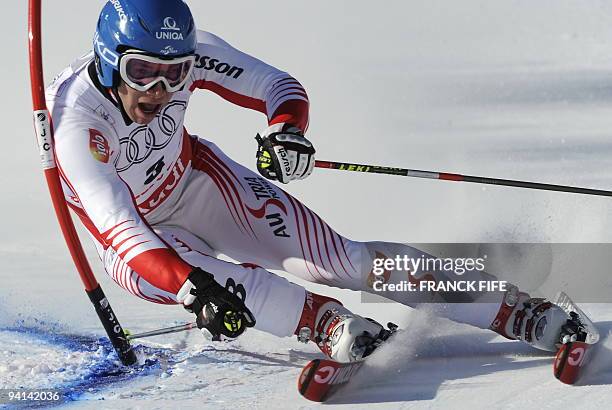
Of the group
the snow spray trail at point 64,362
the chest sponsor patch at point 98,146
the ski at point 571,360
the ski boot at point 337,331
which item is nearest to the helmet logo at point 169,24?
the chest sponsor patch at point 98,146

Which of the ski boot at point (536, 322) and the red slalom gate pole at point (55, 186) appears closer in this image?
the red slalom gate pole at point (55, 186)

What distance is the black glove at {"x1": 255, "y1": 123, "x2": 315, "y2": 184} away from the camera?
4453 millimetres

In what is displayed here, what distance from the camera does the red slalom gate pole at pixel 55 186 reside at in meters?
4.10

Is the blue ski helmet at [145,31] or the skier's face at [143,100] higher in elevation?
the blue ski helmet at [145,31]

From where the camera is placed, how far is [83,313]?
5.53 m

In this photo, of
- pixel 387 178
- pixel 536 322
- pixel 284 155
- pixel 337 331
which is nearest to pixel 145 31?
pixel 284 155

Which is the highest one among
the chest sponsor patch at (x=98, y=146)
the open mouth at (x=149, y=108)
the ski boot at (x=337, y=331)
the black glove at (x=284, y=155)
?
the open mouth at (x=149, y=108)

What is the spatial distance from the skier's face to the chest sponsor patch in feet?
0.58

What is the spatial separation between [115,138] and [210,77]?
29.2 inches

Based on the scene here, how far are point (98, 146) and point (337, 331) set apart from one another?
3.93ft

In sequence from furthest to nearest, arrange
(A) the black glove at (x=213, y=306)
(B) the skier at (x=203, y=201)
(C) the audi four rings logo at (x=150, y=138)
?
(C) the audi four rings logo at (x=150, y=138) < (B) the skier at (x=203, y=201) < (A) the black glove at (x=213, y=306)

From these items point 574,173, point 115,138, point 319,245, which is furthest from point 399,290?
point 574,173

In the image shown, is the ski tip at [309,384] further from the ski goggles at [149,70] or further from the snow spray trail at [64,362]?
the ski goggles at [149,70]

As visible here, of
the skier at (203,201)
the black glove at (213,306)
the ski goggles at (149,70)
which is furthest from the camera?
the ski goggles at (149,70)
